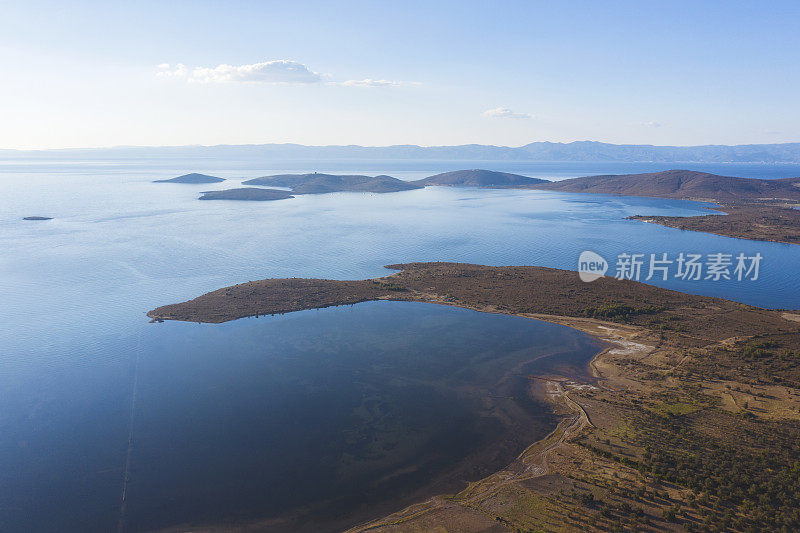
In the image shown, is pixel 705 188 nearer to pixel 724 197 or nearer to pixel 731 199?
pixel 724 197

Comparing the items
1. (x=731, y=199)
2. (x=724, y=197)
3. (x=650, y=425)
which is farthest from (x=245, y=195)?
(x=731, y=199)

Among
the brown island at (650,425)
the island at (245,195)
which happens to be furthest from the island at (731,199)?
the island at (245,195)

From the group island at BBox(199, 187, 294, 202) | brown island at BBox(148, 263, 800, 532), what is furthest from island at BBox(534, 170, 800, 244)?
island at BBox(199, 187, 294, 202)

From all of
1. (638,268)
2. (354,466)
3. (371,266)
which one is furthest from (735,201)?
(354,466)

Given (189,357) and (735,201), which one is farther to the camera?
(735,201)

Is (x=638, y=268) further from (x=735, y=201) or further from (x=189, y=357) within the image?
(x=735, y=201)

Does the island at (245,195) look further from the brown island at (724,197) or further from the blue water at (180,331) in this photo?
the blue water at (180,331)
